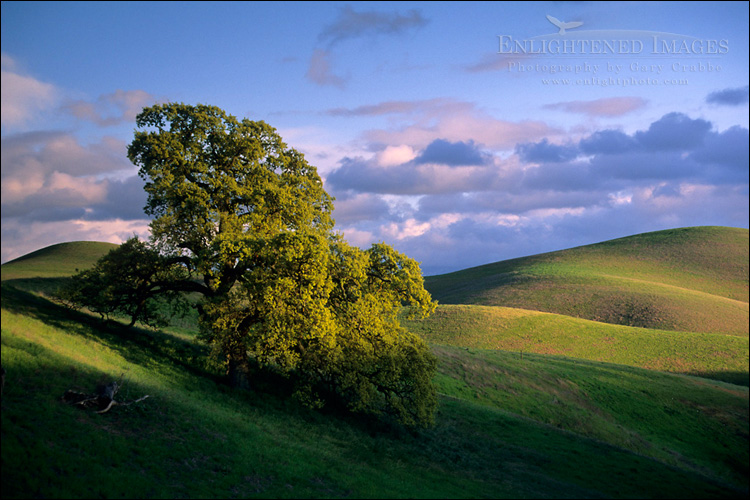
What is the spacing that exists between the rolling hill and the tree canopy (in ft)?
8.48

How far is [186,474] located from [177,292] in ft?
50.4

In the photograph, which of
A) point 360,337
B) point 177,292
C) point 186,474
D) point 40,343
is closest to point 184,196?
point 177,292

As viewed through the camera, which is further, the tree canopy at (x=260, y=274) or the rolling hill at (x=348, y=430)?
the tree canopy at (x=260, y=274)

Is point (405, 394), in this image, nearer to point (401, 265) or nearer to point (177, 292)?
point (401, 265)

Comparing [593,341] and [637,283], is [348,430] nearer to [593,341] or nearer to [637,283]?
[593,341]

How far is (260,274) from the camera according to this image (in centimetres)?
2628

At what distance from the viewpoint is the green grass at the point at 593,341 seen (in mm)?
70125

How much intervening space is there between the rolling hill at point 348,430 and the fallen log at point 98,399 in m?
0.36

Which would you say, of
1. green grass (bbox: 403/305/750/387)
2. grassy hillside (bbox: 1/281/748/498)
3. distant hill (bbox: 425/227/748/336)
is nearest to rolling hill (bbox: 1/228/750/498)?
grassy hillside (bbox: 1/281/748/498)

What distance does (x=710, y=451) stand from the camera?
4228 cm

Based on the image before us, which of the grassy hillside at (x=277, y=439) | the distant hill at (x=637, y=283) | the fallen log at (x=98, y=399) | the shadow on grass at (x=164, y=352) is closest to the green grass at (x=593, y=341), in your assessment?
the distant hill at (x=637, y=283)

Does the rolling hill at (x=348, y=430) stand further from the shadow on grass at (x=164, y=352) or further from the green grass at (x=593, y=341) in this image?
the green grass at (x=593, y=341)

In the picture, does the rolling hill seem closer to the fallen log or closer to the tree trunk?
the fallen log

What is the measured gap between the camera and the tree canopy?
25766mm
